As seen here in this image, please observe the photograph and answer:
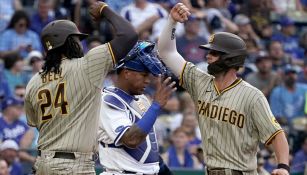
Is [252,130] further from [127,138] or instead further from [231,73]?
[127,138]

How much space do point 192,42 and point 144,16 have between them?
847mm

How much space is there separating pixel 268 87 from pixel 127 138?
24.6 ft

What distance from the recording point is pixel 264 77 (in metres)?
14.8

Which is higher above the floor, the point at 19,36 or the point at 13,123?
the point at 19,36

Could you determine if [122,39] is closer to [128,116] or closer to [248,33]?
[128,116]

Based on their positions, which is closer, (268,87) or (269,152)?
(269,152)

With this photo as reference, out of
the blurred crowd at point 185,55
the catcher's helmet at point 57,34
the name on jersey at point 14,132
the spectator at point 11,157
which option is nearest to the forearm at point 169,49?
the catcher's helmet at point 57,34

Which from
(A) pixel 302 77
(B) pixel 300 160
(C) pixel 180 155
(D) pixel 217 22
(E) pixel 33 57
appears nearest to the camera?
(C) pixel 180 155

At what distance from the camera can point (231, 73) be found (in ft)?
25.5

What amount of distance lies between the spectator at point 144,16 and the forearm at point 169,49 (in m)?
6.95

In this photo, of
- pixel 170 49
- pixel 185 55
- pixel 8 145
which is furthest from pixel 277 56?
pixel 170 49

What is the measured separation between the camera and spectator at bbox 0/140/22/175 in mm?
11695

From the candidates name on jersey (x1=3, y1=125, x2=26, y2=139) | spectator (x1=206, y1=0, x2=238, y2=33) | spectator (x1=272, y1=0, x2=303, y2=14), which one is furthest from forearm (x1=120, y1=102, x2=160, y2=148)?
spectator (x1=272, y1=0, x2=303, y2=14)

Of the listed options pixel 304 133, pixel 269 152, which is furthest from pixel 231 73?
pixel 304 133
